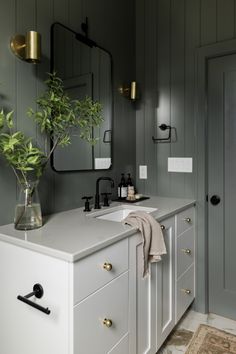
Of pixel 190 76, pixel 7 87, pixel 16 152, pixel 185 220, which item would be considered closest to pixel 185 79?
pixel 190 76

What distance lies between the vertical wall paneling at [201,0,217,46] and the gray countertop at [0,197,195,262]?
59.4 inches

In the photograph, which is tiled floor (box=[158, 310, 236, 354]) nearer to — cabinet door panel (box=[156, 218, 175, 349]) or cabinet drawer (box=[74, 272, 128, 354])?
cabinet door panel (box=[156, 218, 175, 349])

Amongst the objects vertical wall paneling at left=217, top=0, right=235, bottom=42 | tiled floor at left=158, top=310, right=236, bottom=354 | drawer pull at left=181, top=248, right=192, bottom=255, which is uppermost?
vertical wall paneling at left=217, top=0, right=235, bottom=42

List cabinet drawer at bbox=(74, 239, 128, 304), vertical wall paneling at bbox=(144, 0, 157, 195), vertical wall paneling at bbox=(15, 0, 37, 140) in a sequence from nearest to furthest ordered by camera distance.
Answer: cabinet drawer at bbox=(74, 239, 128, 304)
vertical wall paneling at bbox=(15, 0, 37, 140)
vertical wall paneling at bbox=(144, 0, 157, 195)

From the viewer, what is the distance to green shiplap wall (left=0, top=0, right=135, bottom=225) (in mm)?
1437

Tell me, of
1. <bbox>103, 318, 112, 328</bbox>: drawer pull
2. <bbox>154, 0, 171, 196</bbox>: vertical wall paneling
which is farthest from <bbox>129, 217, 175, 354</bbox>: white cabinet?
<bbox>154, 0, 171, 196</bbox>: vertical wall paneling

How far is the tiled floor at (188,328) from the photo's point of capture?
1.85 m

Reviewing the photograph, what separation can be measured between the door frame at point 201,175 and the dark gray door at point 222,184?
47 millimetres

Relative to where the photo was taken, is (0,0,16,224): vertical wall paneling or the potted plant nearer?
the potted plant

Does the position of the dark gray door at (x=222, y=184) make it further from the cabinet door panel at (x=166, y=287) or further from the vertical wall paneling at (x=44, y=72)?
the vertical wall paneling at (x=44, y=72)

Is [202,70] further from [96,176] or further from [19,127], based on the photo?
[19,127]

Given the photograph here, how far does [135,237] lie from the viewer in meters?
1.40

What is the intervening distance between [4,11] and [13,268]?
1.30 meters

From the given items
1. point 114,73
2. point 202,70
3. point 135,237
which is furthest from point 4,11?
point 202,70
